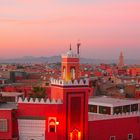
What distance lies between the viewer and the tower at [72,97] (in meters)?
24.4

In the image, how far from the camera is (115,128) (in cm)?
2747

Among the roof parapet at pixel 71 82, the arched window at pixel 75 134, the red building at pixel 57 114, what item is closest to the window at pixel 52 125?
the red building at pixel 57 114

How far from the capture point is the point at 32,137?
24250mm

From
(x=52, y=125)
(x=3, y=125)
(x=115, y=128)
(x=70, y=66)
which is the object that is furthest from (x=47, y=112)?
(x=115, y=128)

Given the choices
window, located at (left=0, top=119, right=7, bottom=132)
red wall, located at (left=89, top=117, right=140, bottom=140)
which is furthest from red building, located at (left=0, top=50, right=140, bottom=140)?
red wall, located at (left=89, top=117, right=140, bottom=140)

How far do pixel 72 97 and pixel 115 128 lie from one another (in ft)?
15.0

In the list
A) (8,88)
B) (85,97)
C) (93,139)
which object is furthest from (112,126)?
(8,88)

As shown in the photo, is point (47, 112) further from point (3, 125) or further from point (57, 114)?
point (3, 125)

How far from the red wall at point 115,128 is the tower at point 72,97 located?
4.43 feet

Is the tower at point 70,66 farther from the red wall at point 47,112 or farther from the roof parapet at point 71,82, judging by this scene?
the red wall at point 47,112

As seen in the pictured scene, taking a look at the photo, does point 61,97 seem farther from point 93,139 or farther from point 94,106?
point 94,106

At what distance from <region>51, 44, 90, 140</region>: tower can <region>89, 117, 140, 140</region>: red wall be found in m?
1.35

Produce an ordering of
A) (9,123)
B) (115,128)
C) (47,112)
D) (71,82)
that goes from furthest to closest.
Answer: (115,128) → (71,82) → (47,112) → (9,123)

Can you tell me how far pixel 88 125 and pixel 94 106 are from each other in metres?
4.96
